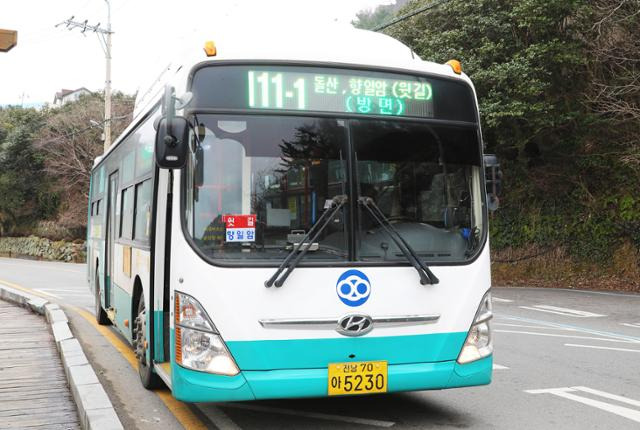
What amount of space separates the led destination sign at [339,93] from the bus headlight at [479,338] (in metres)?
1.62

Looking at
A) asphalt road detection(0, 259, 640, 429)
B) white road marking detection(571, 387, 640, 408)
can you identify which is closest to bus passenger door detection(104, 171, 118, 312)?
asphalt road detection(0, 259, 640, 429)

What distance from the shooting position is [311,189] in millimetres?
5414

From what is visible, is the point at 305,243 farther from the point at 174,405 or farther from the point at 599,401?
the point at 599,401

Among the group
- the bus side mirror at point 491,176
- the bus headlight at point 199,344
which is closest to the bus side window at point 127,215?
the bus headlight at point 199,344

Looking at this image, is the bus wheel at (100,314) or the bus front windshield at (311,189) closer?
the bus front windshield at (311,189)

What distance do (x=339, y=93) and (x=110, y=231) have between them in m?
6.05

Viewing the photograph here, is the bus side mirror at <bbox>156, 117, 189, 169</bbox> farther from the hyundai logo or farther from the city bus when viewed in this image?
the hyundai logo

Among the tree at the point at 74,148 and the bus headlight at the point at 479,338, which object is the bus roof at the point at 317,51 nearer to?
the bus headlight at the point at 479,338

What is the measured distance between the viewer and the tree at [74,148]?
44188 mm

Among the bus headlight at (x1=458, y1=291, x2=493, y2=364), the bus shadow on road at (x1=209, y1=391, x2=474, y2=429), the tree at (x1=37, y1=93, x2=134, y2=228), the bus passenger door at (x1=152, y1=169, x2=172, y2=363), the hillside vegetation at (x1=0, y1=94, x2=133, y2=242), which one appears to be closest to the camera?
the bus headlight at (x1=458, y1=291, x2=493, y2=364)

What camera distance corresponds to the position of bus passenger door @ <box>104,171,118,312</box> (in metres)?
10.1

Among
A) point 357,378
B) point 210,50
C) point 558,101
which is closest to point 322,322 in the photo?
point 357,378

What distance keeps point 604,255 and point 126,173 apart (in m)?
17.2

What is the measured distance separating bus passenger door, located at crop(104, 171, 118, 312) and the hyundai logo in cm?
542
